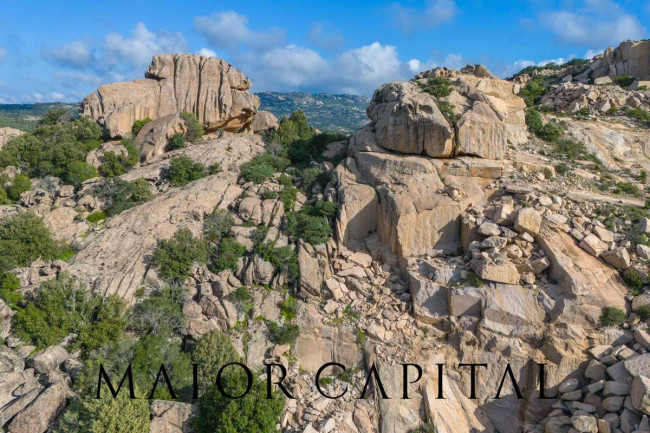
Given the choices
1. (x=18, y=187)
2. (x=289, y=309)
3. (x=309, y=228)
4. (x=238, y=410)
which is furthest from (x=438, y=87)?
(x=18, y=187)

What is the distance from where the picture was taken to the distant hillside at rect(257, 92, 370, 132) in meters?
141

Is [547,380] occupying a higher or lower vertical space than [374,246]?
lower

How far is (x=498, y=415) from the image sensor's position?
1490cm

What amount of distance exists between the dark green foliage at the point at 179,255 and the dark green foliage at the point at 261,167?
6.99 m

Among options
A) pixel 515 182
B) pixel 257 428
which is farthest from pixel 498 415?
pixel 515 182

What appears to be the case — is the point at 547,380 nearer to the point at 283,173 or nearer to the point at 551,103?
the point at 283,173

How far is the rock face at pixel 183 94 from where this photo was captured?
33.5 metres

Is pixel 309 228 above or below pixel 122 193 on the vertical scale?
below

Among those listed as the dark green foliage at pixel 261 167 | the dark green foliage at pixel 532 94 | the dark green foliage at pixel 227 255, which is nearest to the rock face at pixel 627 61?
the dark green foliage at pixel 532 94

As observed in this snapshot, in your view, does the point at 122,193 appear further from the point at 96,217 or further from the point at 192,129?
the point at 192,129

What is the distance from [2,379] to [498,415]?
2034 cm

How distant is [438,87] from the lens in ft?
84.5

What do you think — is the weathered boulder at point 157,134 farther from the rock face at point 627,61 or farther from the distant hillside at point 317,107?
the distant hillside at point 317,107

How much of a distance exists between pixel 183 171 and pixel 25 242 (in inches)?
415
